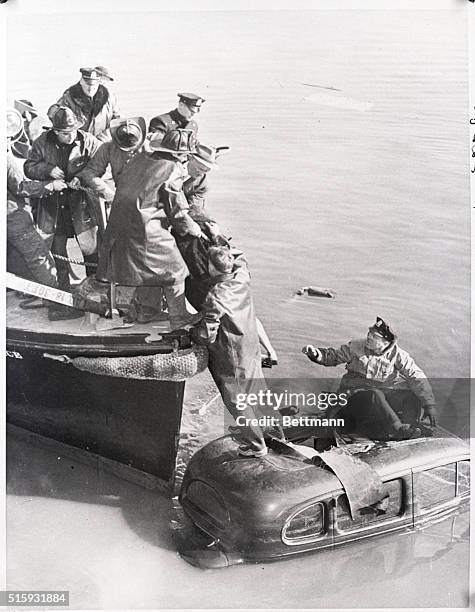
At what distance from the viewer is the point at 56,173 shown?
1.91m

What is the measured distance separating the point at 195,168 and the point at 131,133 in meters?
0.18

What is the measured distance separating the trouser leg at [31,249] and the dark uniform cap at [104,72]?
0.39m

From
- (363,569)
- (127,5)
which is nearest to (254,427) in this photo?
(363,569)

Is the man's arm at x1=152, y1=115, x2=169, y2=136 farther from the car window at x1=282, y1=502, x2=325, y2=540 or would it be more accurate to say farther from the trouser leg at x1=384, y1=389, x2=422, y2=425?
the car window at x1=282, y1=502, x2=325, y2=540

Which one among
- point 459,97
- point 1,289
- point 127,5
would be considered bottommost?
point 1,289

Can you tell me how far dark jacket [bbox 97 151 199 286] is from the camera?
1.87m

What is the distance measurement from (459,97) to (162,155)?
0.76 meters

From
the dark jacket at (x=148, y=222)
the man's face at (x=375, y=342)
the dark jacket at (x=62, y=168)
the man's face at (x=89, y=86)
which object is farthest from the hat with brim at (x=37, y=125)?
the man's face at (x=375, y=342)

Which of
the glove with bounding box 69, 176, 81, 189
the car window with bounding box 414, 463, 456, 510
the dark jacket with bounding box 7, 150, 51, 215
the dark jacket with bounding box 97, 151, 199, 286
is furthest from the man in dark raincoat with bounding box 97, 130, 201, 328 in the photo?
the car window with bounding box 414, 463, 456, 510

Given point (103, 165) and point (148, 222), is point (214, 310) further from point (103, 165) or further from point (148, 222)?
point (103, 165)

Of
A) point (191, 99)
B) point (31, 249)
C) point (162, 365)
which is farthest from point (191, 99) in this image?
point (162, 365)

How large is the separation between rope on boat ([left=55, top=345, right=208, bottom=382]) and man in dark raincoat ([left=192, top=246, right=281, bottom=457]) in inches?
Result: 1.2

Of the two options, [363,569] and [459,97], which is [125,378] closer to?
[363,569]

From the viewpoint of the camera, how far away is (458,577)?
6.27 feet
